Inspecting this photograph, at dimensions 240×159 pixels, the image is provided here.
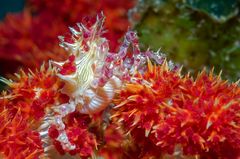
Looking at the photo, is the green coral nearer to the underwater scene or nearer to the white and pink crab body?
the underwater scene

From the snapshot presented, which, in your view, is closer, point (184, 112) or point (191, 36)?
point (184, 112)

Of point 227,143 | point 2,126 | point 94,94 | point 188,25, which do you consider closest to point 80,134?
point 94,94

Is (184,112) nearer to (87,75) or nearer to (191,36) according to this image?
(87,75)

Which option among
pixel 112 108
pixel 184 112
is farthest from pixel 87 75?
pixel 184 112

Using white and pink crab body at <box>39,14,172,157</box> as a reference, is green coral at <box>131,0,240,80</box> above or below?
Result: above

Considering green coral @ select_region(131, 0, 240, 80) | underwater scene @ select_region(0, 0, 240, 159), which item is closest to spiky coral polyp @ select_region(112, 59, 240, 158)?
underwater scene @ select_region(0, 0, 240, 159)

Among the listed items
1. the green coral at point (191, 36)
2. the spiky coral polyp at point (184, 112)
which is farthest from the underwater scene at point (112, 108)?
the green coral at point (191, 36)

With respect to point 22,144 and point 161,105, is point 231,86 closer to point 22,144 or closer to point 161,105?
point 161,105
